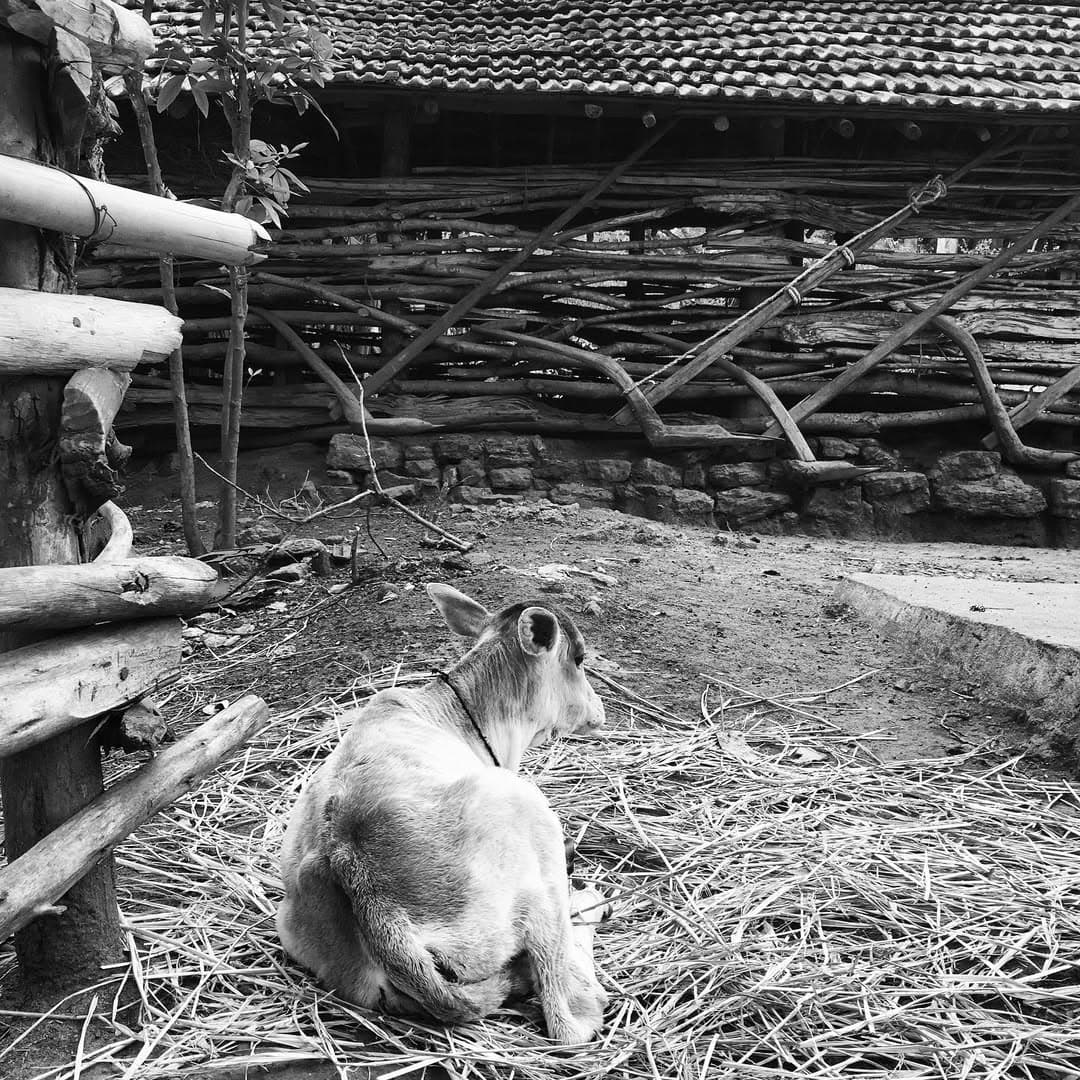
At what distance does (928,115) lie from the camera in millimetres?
10586

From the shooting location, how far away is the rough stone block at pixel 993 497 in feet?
37.4

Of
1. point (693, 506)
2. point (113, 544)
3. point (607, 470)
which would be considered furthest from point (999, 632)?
point (607, 470)

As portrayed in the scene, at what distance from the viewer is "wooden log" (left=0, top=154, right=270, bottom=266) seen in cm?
261

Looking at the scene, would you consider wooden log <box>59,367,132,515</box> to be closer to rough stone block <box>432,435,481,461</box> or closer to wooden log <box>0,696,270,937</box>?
wooden log <box>0,696,270,937</box>

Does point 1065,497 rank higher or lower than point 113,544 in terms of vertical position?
lower

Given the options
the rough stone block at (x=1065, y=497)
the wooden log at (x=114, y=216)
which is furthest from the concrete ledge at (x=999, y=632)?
the rough stone block at (x=1065, y=497)

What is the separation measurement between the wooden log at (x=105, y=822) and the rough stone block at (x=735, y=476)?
8227 mm

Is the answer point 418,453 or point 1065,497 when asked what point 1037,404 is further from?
point 418,453

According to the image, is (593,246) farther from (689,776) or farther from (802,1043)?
(802,1043)

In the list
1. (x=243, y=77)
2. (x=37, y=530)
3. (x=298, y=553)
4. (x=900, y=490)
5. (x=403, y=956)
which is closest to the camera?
(x=403, y=956)

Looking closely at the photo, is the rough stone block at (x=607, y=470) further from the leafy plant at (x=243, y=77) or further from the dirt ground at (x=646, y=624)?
the leafy plant at (x=243, y=77)

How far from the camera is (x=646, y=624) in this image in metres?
6.15

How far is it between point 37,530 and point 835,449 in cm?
981

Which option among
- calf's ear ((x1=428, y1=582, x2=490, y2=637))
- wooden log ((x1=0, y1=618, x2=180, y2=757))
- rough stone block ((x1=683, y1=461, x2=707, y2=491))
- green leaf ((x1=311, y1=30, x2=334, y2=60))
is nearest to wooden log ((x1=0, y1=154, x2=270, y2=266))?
wooden log ((x1=0, y1=618, x2=180, y2=757))
